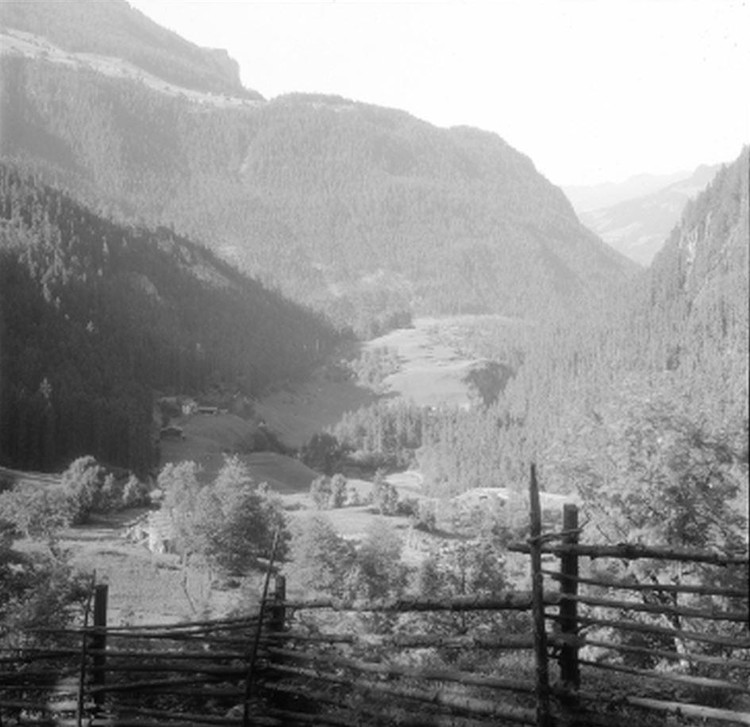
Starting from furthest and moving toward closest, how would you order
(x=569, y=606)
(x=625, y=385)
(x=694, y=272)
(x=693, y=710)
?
(x=694, y=272) → (x=625, y=385) → (x=569, y=606) → (x=693, y=710)

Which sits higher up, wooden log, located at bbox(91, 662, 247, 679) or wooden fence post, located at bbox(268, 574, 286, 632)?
wooden fence post, located at bbox(268, 574, 286, 632)

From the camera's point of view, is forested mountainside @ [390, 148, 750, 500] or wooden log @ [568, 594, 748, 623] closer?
wooden log @ [568, 594, 748, 623]

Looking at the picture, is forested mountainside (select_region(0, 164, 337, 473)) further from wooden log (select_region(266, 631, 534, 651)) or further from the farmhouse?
wooden log (select_region(266, 631, 534, 651))

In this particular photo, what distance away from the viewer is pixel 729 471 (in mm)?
11141

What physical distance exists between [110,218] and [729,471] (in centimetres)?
16639

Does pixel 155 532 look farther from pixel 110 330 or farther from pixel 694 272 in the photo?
pixel 694 272

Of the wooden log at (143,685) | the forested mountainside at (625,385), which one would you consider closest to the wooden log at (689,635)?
the wooden log at (143,685)

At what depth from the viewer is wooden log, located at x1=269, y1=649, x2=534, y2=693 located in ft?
17.1

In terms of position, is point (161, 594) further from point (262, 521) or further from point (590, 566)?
point (590, 566)

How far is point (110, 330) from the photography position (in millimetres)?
117312

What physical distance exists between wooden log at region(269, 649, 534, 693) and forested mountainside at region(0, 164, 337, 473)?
71968mm

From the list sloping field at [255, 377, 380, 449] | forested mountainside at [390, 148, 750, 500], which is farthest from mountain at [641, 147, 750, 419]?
sloping field at [255, 377, 380, 449]

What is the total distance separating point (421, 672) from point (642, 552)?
195 cm

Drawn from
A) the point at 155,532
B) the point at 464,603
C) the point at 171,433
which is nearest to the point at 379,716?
the point at 464,603
